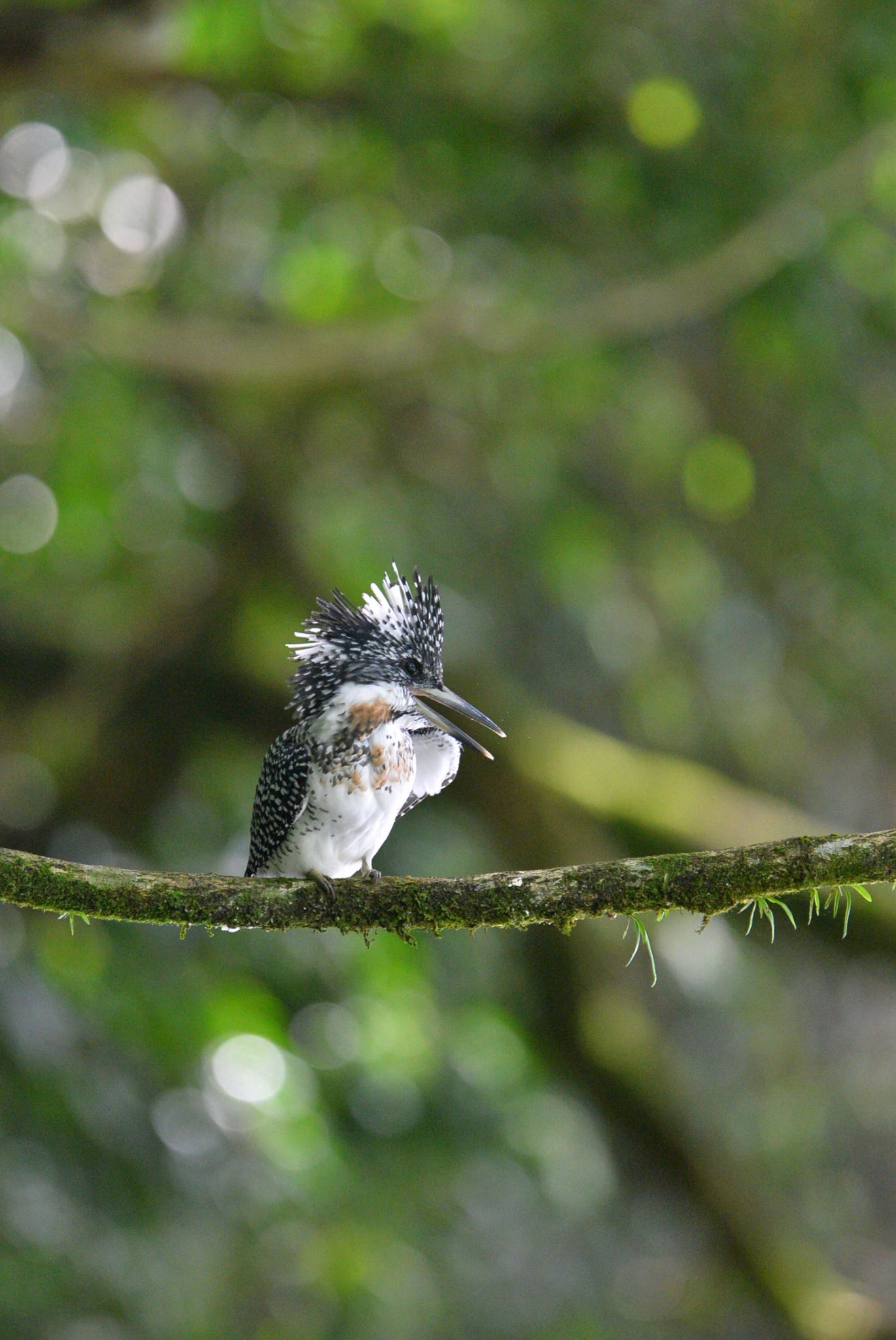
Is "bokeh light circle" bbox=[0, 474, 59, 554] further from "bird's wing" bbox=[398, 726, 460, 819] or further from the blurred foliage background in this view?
"bird's wing" bbox=[398, 726, 460, 819]

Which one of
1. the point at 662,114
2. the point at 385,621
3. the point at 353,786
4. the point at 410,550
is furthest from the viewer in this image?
the point at 410,550

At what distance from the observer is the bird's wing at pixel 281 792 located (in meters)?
3.01

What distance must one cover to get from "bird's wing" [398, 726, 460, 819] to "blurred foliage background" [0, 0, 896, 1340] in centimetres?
276

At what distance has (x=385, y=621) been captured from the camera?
10.3ft

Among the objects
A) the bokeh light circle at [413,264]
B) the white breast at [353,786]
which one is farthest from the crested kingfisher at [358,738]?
the bokeh light circle at [413,264]

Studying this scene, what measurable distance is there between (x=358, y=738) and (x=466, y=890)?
65 centimetres

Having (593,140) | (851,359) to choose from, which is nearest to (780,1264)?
(851,359)

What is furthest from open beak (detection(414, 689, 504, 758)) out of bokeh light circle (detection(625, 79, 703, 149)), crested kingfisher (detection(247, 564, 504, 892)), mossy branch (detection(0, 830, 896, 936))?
bokeh light circle (detection(625, 79, 703, 149))

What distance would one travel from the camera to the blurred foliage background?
5.61 meters

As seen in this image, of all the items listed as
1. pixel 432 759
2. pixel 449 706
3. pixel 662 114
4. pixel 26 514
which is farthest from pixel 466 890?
pixel 26 514

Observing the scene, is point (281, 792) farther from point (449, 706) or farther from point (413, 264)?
point (413, 264)

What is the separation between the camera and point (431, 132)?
222 inches

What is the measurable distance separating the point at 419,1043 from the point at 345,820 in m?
3.61

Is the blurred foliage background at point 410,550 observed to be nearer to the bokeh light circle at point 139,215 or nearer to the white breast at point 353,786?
the bokeh light circle at point 139,215
